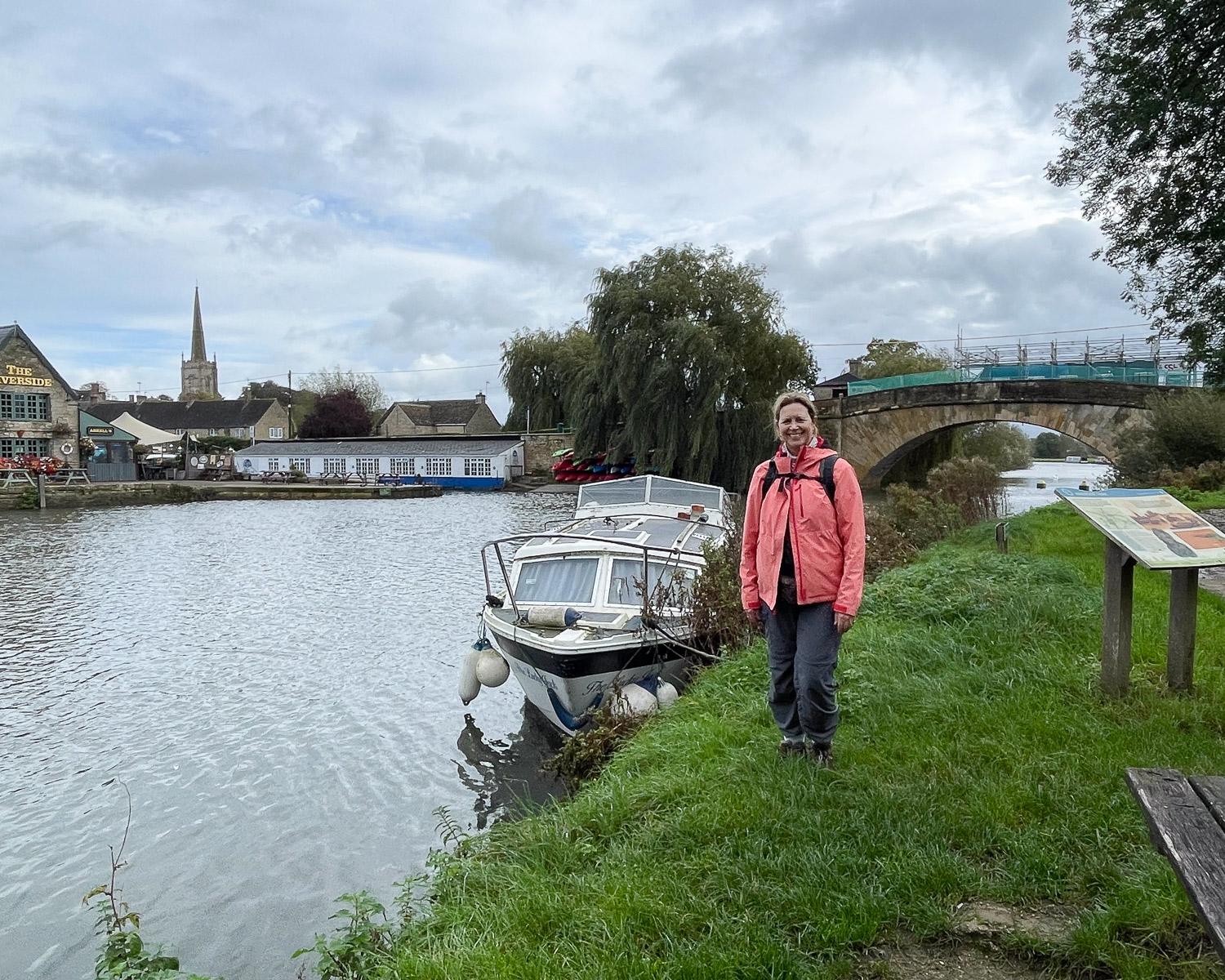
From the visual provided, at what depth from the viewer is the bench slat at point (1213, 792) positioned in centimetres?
273

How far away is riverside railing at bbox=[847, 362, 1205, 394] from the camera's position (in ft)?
93.7

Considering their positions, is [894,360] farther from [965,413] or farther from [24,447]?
[24,447]

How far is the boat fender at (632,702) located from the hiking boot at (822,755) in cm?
309

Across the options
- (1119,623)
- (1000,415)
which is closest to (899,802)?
(1119,623)

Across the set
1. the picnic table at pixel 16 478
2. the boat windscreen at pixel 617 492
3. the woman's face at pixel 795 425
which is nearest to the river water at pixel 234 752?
the boat windscreen at pixel 617 492

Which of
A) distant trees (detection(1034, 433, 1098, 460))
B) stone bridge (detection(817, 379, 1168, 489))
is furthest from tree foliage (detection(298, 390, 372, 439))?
distant trees (detection(1034, 433, 1098, 460))

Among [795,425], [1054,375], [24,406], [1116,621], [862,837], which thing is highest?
[24,406]

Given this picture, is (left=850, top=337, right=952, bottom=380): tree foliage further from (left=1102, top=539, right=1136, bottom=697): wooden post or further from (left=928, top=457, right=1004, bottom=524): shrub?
(left=1102, top=539, right=1136, bottom=697): wooden post

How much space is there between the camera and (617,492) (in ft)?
46.5

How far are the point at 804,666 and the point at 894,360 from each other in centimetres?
5869

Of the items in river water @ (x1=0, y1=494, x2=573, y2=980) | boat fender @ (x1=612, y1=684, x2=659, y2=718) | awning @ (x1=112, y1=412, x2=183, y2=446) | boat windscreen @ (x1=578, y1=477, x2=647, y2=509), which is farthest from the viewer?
awning @ (x1=112, y1=412, x2=183, y2=446)

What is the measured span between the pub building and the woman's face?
5588 cm

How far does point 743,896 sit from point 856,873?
0.46 meters

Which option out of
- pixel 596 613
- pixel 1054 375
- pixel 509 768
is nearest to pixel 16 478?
pixel 509 768
